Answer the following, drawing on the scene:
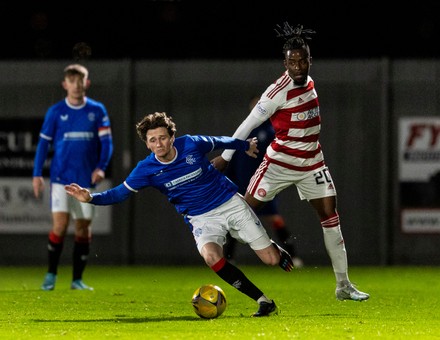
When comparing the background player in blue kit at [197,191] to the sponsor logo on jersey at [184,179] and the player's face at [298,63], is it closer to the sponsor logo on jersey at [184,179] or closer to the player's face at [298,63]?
the sponsor logo on jersey at [184,179]

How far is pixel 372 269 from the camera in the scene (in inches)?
598

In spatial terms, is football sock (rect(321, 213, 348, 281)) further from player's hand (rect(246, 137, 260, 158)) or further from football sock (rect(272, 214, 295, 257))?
football sock (rect(272, 214, 295, 257))

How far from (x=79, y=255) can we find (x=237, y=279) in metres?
3.18

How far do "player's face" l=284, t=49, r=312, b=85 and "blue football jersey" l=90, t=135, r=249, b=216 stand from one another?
972mm

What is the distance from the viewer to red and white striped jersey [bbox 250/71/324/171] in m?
10.5

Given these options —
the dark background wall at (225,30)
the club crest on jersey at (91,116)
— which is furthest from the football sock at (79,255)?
the dark background wall at (225,30)

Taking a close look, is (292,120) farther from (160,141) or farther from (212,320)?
(212,320)

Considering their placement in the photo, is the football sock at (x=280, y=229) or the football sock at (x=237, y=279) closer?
the football sock at (x=237, y=279)

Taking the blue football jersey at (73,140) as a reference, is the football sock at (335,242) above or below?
below

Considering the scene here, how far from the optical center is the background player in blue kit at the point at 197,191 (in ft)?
31.3

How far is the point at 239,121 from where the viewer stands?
15.6 m

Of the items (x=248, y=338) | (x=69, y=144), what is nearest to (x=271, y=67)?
(x=69, y=144)

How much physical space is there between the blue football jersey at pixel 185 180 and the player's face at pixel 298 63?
972 mm

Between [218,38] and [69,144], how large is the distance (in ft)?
37.4
